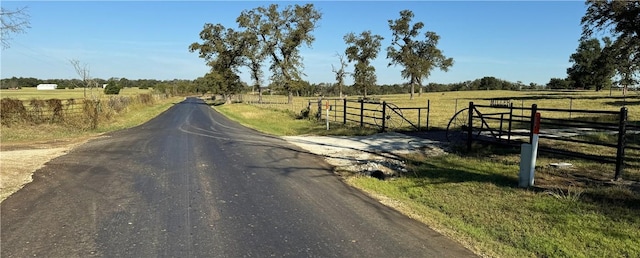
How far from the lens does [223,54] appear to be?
63.8 metres

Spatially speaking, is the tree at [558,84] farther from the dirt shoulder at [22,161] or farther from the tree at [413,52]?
the dirt shoulder at [22,161]

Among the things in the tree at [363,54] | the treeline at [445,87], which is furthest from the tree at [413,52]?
the treeline at [445,87]

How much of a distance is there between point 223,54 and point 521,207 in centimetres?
6161

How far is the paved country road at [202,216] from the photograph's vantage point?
4.40 m

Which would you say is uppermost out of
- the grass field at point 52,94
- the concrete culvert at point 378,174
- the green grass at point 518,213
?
the grass field at point 52,94

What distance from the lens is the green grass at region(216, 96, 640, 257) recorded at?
15.3 ft

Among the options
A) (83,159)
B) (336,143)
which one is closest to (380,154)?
(336,143)

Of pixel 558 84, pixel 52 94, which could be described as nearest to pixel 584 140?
pixel 52 94

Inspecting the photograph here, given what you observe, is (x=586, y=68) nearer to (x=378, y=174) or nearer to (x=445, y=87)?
(x=445, y=87)

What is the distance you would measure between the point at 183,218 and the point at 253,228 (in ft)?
3.30

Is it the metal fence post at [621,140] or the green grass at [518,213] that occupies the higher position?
the metal fence post at [621,140]

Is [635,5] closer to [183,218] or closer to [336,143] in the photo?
[336,143]

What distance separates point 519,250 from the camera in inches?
178

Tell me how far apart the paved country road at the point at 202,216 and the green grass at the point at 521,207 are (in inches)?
19.3
